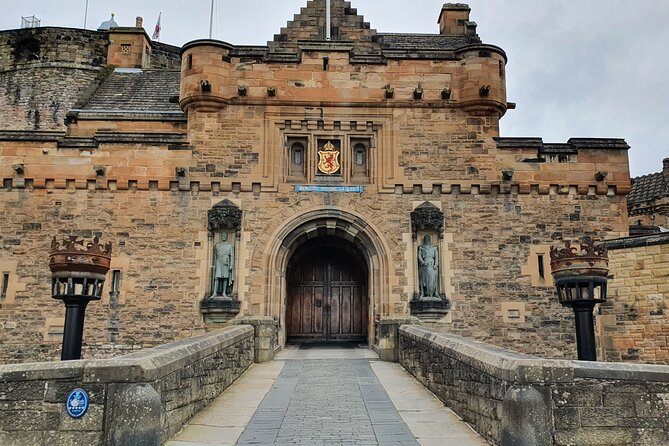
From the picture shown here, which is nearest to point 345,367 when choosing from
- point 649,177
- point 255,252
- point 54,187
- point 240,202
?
point 255,252

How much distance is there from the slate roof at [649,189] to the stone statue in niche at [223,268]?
21751 mm

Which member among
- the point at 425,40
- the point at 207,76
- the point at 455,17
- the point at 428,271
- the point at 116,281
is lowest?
the point at 116,281

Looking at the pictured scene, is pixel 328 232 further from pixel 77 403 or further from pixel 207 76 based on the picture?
pixel 77 403

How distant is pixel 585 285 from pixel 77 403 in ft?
23.5

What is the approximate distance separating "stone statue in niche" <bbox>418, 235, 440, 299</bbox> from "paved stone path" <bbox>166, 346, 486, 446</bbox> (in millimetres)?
4374

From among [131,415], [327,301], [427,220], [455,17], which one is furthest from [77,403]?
[455,17]

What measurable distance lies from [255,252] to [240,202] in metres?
1.42

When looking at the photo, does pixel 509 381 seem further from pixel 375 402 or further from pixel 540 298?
pixel 540 298

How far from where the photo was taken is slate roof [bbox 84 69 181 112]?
19.4 meters

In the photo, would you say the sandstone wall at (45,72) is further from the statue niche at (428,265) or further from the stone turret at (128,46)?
the statue niche at (428,265)

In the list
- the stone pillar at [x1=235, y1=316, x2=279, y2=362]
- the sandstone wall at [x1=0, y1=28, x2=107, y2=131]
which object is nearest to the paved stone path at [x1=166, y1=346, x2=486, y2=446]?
the stone pillar at [x1=235, y1=316, x2=279, y2=362]

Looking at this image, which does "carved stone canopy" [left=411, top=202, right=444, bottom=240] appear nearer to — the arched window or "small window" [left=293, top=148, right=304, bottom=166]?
"small window" [left=293, top=148, right=304, bottom=166]

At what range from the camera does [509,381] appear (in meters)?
5.36

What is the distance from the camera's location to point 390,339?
13.2 metres
